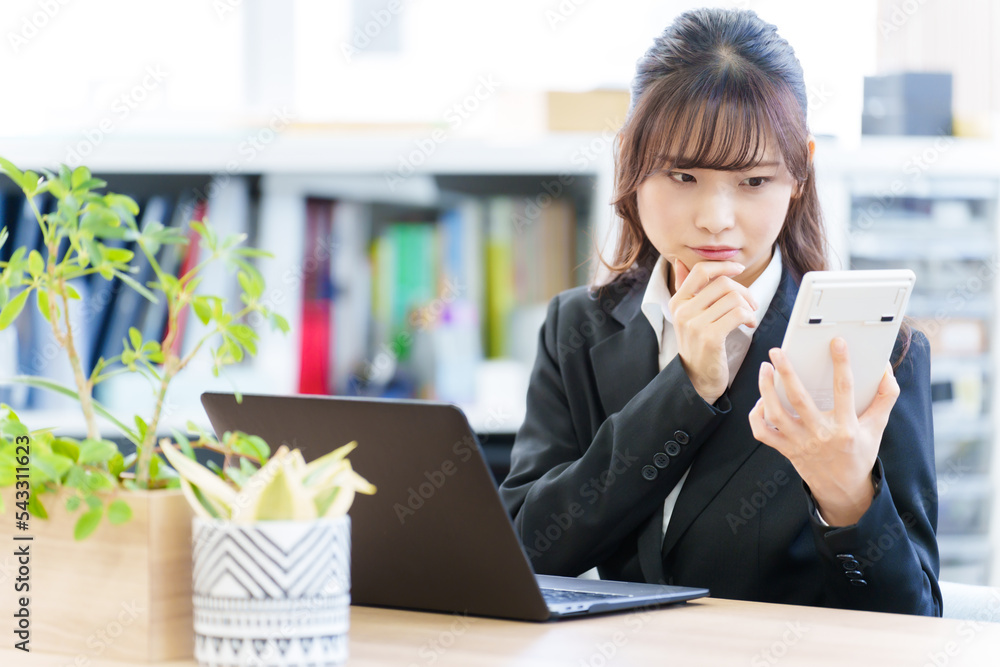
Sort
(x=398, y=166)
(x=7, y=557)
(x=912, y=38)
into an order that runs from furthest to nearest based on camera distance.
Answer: (x=912, y=38) < (x=398, y=166) < (x=7, y=557)

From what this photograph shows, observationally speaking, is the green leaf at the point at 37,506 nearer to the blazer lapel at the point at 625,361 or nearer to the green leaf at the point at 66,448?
the green leaf at the point at 66,448

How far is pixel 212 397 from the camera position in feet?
3.20

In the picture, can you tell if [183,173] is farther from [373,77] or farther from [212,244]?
[212,244]

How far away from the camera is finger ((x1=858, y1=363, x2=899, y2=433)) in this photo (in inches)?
41.9

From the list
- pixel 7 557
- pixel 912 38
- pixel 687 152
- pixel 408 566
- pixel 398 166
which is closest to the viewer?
pixel 7 557

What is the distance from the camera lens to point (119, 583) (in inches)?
30.4

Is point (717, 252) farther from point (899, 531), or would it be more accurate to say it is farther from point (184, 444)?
point (184, 444)

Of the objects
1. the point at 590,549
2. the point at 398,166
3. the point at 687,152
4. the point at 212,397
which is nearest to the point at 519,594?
the point at 212,397

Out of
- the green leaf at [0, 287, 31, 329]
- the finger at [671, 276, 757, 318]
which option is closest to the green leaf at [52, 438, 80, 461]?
the green leaf at [0, 287, 31, 329]

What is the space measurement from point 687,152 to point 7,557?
851 millimetres

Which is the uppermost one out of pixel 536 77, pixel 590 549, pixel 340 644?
pixel 536 77

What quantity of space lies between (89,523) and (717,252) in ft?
2.69

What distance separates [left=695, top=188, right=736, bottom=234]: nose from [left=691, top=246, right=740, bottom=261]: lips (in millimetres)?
33

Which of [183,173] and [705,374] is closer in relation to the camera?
[705,374]
